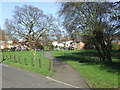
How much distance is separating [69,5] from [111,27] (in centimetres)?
486

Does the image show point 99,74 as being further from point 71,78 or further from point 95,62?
point 95,62

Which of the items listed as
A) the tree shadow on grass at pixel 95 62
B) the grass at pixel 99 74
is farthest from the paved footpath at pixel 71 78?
the tree shadow on grass at pixel 95 62

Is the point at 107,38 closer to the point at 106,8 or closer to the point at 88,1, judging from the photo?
the point at 106,8

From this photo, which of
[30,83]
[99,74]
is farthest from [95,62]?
[30,83]

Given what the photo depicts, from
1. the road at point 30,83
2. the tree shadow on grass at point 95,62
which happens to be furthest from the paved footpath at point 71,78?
the tree shadow on grass at point 95,62

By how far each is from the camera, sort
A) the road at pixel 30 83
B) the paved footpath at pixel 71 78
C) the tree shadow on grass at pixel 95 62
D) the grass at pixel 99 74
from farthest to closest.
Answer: the tree shadow on grass at pixel 95 62, the paved footpath at pixel 71 78, the grass at pixel 99 74, the road at pixel 30 83

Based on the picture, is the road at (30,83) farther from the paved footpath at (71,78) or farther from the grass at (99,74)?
the grass at (99,74)

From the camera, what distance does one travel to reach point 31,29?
46.1 metres

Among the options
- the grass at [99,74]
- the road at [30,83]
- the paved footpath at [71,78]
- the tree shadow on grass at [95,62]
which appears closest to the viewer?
the road at [30,83]

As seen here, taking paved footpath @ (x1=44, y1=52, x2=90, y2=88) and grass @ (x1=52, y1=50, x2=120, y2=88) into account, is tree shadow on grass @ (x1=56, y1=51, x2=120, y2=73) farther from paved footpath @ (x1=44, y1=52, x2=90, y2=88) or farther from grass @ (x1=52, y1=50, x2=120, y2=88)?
paved footpath @ (x1=44, y1=52, x2=90, y2=88)

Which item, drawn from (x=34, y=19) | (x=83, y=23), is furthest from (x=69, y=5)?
(x=34, y=19)

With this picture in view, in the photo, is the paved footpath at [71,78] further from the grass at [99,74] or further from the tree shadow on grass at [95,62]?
the tree shadow on grass at [95,62]

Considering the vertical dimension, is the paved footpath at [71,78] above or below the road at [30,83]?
below

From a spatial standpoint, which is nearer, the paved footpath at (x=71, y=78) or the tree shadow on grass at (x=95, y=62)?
the paved footpath at (x=71, y=78)
